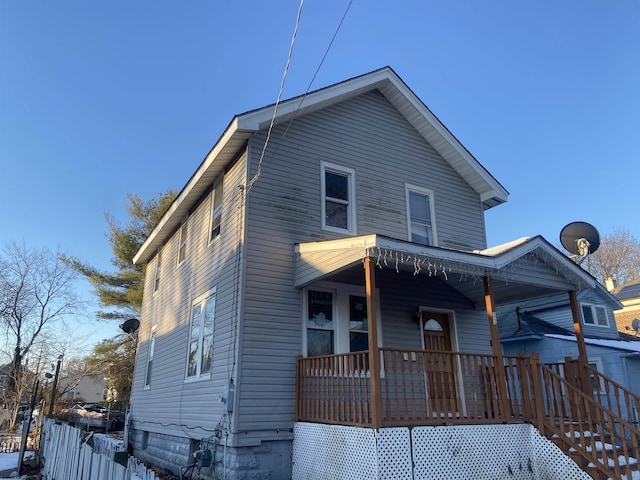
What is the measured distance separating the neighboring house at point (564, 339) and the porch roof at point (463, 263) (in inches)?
230

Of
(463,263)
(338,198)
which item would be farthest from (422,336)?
(338,198)

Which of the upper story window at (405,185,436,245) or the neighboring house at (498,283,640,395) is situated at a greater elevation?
the upper story window at (405,185,436,245)

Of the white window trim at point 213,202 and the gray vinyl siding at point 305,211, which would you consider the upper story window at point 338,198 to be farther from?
the white window trim at point 213,202

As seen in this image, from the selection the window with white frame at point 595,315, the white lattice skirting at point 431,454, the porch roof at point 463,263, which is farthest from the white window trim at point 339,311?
the window with white frame at point 595,315

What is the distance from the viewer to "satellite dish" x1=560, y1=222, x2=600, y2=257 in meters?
12.6

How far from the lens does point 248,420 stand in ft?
23.7

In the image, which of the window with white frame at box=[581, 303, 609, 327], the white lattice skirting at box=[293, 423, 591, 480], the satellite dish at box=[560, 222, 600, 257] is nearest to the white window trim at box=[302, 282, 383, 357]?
the white lattice skirting at box=[293, 423, 591, 480]

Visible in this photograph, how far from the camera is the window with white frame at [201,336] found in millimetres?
9164

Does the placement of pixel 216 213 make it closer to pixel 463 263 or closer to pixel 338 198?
pixel 338 198

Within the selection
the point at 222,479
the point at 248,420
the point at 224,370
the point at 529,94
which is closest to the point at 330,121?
the point at 224,370

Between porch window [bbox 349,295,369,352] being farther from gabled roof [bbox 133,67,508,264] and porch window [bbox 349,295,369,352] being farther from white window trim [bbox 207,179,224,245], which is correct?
gabled roof [bbox 133,67,508,264]

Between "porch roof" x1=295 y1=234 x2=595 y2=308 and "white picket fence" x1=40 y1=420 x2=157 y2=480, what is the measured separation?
12.6 ft

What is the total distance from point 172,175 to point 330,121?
21.8m

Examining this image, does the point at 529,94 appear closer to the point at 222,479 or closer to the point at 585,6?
the point at 585,6
